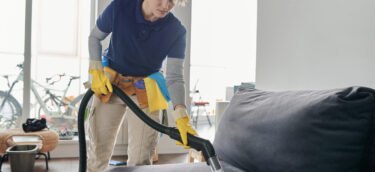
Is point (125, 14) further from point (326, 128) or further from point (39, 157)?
point (39, 157)

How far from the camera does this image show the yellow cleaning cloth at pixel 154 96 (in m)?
1.41

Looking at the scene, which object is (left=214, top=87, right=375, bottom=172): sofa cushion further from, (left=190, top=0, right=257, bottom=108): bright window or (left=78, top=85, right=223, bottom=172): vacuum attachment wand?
(left=190, top=0, right=257, bottom=108): bright window

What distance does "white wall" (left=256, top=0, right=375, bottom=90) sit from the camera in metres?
1.28

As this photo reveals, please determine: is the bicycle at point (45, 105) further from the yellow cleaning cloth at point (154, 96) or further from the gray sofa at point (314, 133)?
the gray sofa at point (314, 133)

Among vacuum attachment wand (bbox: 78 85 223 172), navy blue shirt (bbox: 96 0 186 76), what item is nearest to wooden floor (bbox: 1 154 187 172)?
vacuum attachment wand (bbox: 78 85 223 172)

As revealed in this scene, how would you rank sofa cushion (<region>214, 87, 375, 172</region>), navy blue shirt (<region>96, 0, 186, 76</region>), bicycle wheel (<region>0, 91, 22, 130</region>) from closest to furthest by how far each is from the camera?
sofa cushion (<region>214, 87, 375, 172</region>) → navy blue shirt (<region>96, 0, 186, 76</region>) → bicycle wheel (<region>0, 91, 22, 130</region>)

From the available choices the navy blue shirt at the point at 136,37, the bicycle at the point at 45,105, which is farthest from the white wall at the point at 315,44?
the bicycle at the point at 45,105

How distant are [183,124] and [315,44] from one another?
2.68ft

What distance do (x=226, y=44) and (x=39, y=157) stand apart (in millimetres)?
3909

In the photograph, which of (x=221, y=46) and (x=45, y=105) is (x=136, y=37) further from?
(x=221, y=46)

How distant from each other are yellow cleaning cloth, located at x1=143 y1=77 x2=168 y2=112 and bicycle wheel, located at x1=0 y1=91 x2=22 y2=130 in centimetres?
266

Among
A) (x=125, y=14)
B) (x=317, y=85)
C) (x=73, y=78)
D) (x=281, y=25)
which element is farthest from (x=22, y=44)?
(x=317, y=85)

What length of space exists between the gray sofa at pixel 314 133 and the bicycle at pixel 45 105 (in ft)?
9.74

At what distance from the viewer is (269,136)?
1165 millimetres
